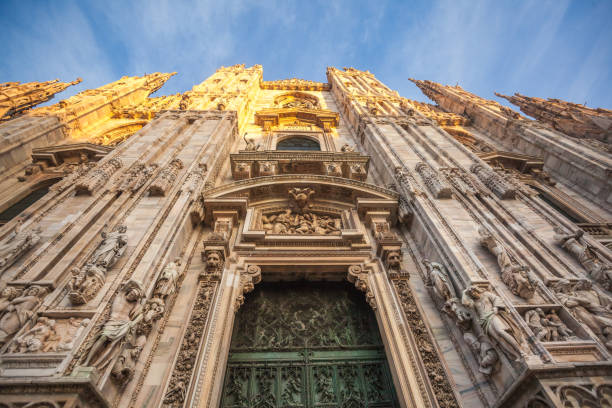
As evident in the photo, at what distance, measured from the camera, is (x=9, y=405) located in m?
3.08

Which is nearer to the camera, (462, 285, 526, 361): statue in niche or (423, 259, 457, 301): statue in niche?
(462, 285, 526, 361): statue in niche

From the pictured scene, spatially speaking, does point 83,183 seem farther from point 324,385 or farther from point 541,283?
point 541,283

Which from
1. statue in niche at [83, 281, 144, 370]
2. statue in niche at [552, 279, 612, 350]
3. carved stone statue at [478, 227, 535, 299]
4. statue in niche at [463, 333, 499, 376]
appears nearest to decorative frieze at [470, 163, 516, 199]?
carved stone statue at [478, 227, 535, 299]

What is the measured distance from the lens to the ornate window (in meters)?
14.1

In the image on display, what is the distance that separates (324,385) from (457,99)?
76.7 ft

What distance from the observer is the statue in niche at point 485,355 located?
4.25m

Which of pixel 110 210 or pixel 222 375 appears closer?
pixel 222 375

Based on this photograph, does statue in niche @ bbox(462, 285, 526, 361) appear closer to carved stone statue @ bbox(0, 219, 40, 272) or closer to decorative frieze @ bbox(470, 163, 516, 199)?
decorative frieze @ bbox(470, 163, 516, 199)

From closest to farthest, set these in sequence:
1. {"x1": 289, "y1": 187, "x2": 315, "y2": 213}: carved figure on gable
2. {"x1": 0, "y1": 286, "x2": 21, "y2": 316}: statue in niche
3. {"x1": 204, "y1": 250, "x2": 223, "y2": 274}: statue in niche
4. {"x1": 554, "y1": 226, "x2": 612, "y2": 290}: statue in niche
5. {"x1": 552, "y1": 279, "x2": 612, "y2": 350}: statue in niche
Result: {"x1": 0, "y1": 286, "x2": 21, "y2": 316}: statue in niche → {"x1": 552, "y1": 279, "x2": 612, "y2": 350}: statue in niche → {"x1": 554, "y1": 226, "x2": 612, "y2": 290}: statue in niche → {"x1": 204, "y1": 250, "x2": 223, "y2": 274}: statue in niche → {"x1": 289, "y1": 187, "x2": 315, "y2": 213}: carved figure on gable

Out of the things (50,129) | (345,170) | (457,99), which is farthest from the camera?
(457,99)

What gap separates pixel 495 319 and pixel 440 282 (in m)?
1.18

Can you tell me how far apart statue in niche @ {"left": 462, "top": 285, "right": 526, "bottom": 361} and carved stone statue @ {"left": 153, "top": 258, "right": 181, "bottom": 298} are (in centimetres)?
517

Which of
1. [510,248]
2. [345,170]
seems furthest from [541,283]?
[345,170]

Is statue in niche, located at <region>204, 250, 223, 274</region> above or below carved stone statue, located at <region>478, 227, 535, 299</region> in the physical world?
above
